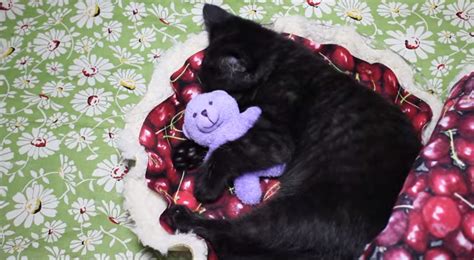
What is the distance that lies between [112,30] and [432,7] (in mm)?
1097

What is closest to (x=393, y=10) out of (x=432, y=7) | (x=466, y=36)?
(x=432, y=7)

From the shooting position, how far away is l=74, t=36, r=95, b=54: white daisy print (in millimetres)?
1727

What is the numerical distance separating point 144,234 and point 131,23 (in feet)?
2.92

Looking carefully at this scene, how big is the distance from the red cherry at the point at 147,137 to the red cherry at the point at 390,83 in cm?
64

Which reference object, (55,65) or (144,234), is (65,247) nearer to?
(144,234)

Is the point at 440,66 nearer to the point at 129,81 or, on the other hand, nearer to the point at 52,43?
the point at 129,81

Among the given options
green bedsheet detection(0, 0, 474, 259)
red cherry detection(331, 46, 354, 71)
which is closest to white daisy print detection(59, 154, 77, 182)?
green bedsheet detection(0, 0, 474, 259)

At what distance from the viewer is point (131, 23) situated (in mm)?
1774

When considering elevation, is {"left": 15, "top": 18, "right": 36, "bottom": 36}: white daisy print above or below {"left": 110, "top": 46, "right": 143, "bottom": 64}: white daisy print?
below

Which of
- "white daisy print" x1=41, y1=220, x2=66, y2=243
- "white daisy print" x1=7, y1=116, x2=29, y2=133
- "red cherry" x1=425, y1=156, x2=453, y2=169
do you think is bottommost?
"white daisy print" x1=41, y1=220, x2=66, y2=243

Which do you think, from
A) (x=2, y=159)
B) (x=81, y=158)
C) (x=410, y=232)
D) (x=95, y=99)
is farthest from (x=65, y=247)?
(x=410, y=232)

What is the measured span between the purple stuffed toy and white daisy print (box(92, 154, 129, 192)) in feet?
0.90

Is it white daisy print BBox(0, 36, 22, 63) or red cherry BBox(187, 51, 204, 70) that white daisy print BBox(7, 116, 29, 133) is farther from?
red cherry BBox(187, 51, 204, 70)

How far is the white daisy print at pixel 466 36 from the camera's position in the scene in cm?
165
